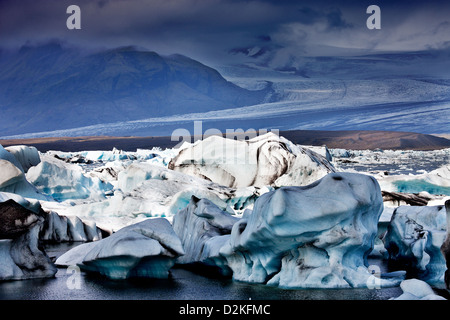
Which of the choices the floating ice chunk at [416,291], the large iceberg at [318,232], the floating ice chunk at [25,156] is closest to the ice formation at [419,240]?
the large iceberg at [318,232]

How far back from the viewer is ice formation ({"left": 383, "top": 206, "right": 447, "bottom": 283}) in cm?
630

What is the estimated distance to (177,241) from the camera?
6.34 metres

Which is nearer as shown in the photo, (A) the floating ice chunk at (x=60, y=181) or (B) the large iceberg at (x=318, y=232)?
(B) the large iceberg at (x=318, y=232)

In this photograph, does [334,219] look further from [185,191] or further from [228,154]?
[228,154]

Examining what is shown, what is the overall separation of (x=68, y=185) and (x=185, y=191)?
462 cm

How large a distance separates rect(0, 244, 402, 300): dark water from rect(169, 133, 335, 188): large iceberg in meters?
7.01

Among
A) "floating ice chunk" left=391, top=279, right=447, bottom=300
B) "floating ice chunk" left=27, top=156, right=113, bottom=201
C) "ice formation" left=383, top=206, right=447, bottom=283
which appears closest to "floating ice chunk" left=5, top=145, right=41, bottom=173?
"floating ice chunk" left=27, top=156, right=113, bottom=201

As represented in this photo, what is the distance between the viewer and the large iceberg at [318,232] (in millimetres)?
5578

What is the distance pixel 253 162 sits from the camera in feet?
45.5

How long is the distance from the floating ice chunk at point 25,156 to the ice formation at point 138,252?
10812 millimetres

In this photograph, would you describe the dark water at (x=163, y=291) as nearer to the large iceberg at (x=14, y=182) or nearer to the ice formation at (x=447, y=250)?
the ice formation at (x=447, y=250)

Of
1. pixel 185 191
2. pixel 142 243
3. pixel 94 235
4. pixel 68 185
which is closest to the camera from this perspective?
pixel 142 243
